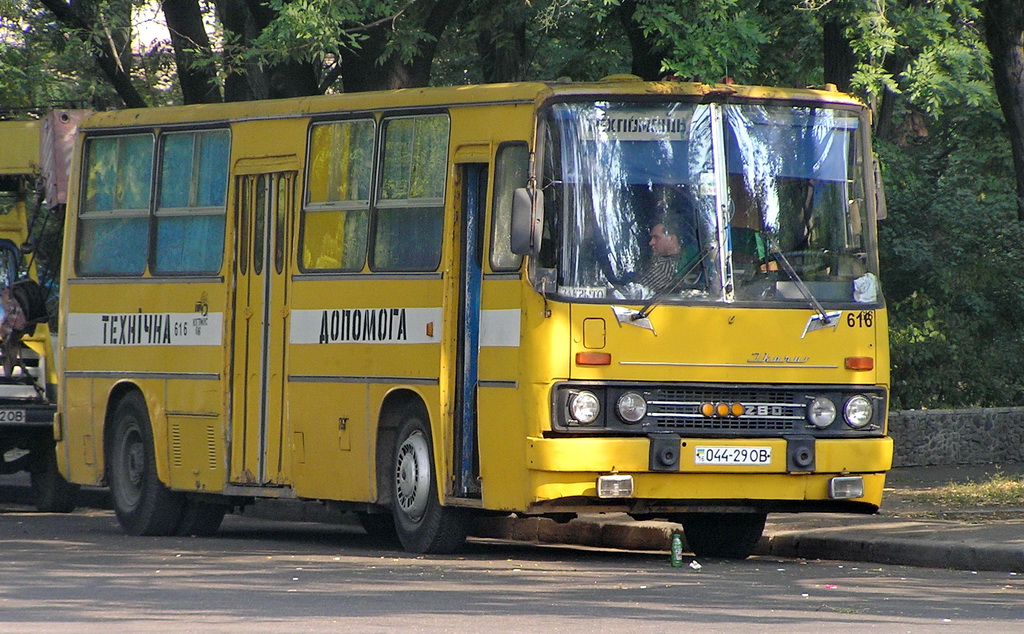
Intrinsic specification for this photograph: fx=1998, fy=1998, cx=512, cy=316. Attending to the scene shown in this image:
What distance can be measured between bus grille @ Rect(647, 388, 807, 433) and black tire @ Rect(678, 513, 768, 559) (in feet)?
3.83

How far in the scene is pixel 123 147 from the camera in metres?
16.7

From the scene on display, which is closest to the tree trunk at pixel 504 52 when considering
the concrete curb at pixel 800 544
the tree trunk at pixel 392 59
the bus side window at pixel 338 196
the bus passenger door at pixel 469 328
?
the tree trunk at pixel 392 59

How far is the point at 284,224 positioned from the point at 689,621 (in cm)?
630

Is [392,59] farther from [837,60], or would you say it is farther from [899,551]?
[899,551]

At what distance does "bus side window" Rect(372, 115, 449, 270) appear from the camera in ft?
44.4

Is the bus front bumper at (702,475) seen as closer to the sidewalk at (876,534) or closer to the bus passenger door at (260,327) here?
the sidewalk at (876,534)

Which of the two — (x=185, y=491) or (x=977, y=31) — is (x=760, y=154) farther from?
(x=977, y=31)

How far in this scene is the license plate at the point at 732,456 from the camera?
12.5 m

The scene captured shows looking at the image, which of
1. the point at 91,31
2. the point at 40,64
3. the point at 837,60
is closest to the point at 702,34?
the point at 837,60

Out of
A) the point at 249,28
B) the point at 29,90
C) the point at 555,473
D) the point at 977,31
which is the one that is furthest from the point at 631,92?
the point at 29,90

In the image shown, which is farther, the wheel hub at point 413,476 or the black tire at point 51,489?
the black tire at point 51,489

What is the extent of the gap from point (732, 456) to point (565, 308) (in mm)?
1420

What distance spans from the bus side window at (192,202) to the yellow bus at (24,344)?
3.20 m

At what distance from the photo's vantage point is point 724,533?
46.2ft
